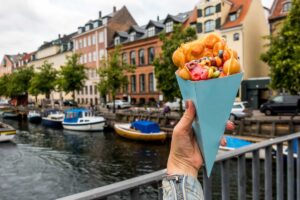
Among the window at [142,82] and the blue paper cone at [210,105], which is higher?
the window at [142,82]

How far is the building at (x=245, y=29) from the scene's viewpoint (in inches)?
1190

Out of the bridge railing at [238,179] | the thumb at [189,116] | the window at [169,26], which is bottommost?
the bridge railing at [238,179]

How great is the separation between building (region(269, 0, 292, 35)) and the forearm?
99.5 ft

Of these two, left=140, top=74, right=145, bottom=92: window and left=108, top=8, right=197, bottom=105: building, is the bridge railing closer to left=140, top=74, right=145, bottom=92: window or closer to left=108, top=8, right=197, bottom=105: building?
left=108, top=8, right=197, bottom=105: building

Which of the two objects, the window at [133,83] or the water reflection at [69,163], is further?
the window at [133,83]

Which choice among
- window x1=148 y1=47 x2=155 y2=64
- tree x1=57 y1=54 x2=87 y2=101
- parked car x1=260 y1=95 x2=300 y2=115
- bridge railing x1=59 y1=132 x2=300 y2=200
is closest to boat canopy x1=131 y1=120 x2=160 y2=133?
parked car x1=260 y1=95 x2=300 y2=115

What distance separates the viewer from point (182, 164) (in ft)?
4.16

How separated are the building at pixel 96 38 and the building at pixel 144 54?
11.8 ft

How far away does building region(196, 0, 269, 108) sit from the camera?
3023 centimetres

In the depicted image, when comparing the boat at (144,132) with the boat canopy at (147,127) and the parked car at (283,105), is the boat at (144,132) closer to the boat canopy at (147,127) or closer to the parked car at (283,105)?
the boat canopy at (147,127)

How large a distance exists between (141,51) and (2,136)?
77.9 ft

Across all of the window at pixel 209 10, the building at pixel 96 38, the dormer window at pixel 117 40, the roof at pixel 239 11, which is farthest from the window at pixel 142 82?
the roof at pixel 239 11

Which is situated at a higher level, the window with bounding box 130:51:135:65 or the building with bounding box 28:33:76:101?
the building with bounding box 28:33:76:101

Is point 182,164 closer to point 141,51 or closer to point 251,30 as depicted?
point 251,30
